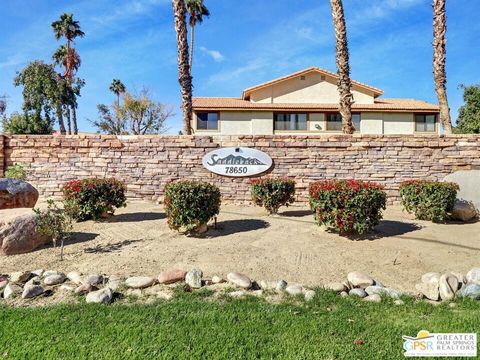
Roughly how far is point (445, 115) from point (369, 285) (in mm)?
12073

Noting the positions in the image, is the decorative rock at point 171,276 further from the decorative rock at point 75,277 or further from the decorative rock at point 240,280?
the decorative rock at point 75,277

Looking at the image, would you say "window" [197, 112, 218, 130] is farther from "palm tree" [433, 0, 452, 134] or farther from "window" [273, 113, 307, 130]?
"palm tree" [433, 0, 452, 134]

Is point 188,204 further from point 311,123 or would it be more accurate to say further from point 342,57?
point 311,123

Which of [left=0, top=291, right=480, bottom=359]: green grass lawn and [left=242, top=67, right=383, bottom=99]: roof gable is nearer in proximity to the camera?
[left=0, top=291, right=480, bottom=359]: green grass lawn

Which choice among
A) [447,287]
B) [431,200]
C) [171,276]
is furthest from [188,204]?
[431,200]

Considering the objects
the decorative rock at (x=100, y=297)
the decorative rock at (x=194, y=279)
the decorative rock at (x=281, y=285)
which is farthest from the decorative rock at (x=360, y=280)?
the decorative rock at (x=100, y=297)

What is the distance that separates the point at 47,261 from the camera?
234 inches

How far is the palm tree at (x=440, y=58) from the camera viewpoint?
14.1 m

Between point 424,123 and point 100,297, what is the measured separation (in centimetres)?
2740

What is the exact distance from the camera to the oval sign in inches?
440

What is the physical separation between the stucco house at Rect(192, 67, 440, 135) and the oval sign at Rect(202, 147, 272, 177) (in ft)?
47.8

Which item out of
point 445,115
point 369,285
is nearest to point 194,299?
point 369,285

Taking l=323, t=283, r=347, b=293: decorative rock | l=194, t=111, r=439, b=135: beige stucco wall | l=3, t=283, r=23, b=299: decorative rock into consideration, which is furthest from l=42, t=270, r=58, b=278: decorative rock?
l=194, t=111, r=439, b=135: beige stucco wall

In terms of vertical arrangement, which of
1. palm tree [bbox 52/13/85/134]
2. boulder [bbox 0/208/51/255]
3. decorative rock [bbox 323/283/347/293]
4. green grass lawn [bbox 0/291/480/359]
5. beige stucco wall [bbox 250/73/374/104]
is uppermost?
palm tree [bbox 52/13/85/134]
